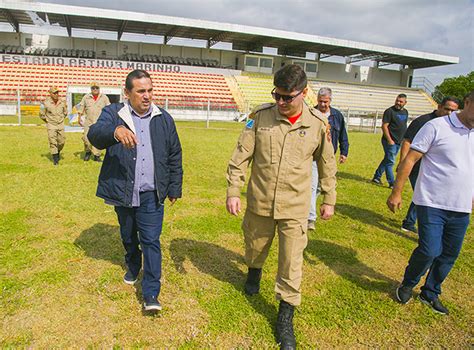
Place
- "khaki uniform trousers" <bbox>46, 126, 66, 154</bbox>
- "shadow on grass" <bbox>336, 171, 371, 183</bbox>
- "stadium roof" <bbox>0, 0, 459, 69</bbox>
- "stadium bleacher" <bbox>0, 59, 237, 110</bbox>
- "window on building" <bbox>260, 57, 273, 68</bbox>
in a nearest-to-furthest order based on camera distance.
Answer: "khaki uniform trousers" <bbox>46, 126, 66, 154</bbox>, "shadow on grass" <bbox>336, 171, 371, 183</bbox>, "stadium bleacher" <bbox>0, 59, 237, 110</bbox>, "stadium roof" <bbox>0, 0, 459, 69</bbox>, "window on building" <bbox>260, 57, 273, 68</bbox>

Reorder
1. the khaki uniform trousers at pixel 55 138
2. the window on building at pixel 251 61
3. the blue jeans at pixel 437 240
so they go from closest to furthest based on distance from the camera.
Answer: the blue jeans at pixel 437 240
the khaki uniform trousers at pixel 55 138
the window on building at pixel 251 61

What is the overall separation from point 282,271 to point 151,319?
112 centimetres

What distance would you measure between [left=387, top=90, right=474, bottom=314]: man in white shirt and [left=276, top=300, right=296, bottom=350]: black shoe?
1.26 m

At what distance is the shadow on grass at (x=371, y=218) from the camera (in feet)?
17.5

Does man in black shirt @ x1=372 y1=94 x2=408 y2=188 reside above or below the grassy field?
above

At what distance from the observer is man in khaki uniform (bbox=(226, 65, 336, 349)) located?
2.74 m

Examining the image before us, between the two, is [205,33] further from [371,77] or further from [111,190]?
[111,190]

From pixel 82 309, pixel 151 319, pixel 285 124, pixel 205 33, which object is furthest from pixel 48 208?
pixel 205 33

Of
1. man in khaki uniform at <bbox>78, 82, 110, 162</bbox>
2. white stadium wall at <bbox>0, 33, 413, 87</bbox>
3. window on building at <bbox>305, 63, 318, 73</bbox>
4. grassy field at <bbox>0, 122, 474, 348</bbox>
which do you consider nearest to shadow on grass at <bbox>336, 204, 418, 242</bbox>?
grassy field at <bbox>0, 122, 474, 348</bbox>

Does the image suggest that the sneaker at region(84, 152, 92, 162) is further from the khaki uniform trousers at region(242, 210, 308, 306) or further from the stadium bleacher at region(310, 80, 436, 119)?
the stadium bleacher at region(310, 80, 436, 119)

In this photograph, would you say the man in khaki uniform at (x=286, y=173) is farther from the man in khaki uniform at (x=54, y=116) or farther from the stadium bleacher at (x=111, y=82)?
the stadium bleacher at (x=111, y=82)

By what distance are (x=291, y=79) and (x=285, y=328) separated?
184cm

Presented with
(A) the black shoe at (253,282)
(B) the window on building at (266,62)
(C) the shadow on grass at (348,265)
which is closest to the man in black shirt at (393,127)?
(C) the shadow on grass at (348,265)

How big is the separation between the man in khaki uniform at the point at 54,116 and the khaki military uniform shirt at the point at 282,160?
6580mm
